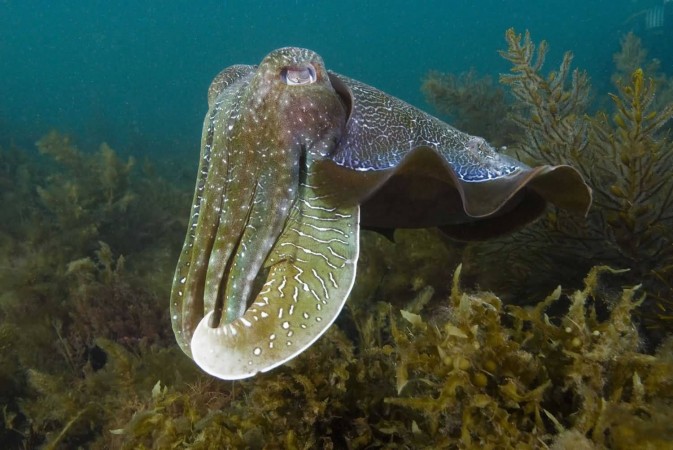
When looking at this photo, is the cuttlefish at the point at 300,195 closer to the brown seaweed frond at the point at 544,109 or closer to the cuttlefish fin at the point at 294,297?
the cuttlefish fin at the point at 294,297

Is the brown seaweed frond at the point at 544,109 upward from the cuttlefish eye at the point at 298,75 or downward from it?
upward

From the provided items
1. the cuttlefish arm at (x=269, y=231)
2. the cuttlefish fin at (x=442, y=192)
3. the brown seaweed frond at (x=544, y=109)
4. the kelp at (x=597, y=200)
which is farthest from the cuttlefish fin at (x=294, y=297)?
the brown seaweed frond at (x=544, y=109)

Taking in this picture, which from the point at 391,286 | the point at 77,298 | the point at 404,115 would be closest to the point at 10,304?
the point at 77,298

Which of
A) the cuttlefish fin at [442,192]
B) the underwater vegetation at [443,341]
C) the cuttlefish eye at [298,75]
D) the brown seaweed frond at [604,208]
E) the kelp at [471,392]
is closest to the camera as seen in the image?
the kelp at [471,392]

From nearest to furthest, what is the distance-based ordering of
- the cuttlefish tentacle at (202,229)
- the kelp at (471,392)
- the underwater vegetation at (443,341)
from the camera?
the kelp at (471,392) → the underwater vegetation at (443,341) → the cuttlefish tentacle at (202,229)

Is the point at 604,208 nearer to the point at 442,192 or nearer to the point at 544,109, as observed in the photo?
the point at 544,109

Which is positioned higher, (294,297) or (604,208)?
(604,208)

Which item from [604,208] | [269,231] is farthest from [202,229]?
[604,208]

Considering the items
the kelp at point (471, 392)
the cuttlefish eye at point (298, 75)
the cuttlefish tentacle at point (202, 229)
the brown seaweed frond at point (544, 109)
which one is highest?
the brown seaweed frond at point (544, 109)
